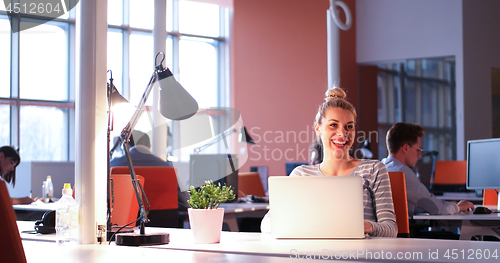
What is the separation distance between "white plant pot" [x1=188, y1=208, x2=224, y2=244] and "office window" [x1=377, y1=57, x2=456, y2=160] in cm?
695

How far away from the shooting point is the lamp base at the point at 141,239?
4.95 ft

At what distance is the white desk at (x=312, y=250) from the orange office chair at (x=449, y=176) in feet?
13.5

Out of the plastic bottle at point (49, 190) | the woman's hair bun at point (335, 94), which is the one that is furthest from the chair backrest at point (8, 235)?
the plastic bottle at point (49, 190)

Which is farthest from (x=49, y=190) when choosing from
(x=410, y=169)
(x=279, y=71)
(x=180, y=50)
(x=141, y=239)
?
(x=180, y=50)

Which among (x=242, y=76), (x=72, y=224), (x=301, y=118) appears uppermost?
(x=242, y=76)

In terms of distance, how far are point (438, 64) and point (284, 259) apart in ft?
24.2

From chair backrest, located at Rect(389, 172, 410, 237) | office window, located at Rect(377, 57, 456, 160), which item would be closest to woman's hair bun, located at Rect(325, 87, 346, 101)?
chair backrest, located at Rect(389, 172, 410, 237)

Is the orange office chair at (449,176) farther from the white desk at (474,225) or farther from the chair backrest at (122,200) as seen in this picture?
the chair backrest at (122,200)

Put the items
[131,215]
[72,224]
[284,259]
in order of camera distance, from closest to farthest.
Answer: [284,259], [72,224], [131,215]

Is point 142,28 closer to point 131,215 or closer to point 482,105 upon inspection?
point 482,105

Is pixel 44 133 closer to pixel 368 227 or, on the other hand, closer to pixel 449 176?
pixel 449 176

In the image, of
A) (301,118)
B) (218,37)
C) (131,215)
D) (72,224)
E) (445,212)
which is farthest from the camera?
(218,37)

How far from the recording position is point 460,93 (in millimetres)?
7441

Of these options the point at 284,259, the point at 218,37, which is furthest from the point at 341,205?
the point at 218,37
